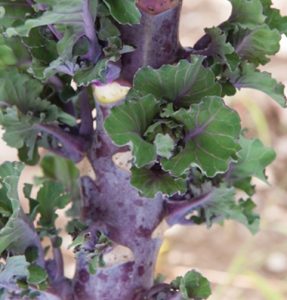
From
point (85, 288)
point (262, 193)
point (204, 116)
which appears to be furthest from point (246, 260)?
point (204, 116)

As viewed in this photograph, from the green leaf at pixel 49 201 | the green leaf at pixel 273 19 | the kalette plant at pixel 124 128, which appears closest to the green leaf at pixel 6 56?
the kalette plant at pixel 124 128

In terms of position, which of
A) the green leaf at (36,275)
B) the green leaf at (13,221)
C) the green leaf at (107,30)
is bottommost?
the green leaf at (36,275)

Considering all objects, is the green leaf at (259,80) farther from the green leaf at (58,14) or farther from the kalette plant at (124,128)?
the green leaf at (58,14)

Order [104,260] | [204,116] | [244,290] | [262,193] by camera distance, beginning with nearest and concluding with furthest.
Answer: [204,116], [104,260], [244,290], [262,193]

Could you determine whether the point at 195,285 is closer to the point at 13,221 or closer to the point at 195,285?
the point at 195,285

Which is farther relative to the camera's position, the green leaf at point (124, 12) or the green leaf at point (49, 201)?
the green leaf at point (49, 201)

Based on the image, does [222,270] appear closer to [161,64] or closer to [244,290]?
[244,290]
